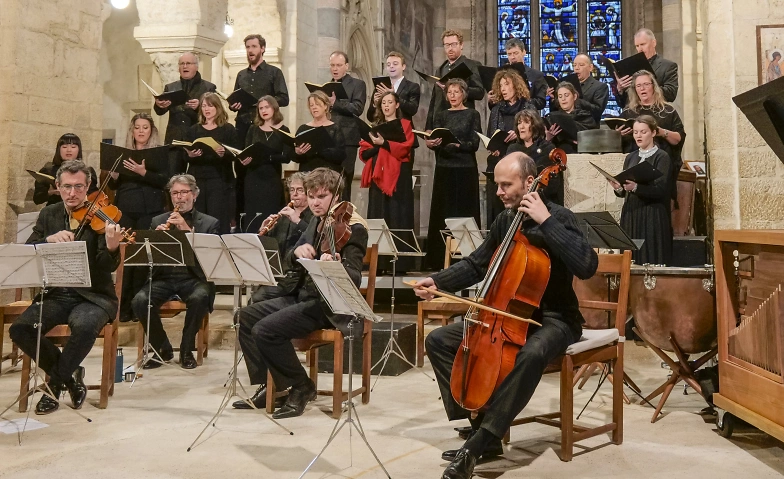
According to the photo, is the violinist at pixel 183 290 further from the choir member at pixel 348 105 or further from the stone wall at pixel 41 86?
the choir member at pixel 348 105

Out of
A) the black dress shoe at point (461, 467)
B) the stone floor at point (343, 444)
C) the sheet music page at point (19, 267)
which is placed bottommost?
the stone floor at point (343, 444)

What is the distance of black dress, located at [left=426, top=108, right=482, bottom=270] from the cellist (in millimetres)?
3594

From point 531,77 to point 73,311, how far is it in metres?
4.98

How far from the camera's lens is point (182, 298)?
21.1 feet

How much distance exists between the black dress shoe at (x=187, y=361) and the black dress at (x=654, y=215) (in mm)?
3355

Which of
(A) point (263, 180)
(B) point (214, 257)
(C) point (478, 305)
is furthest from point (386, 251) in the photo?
(C) point (478, 305)

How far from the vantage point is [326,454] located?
3.94 meters

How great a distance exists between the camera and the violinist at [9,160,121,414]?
493cm

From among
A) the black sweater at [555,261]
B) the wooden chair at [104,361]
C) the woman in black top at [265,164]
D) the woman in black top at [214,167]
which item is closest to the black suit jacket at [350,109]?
the woman in black top at [265,164]

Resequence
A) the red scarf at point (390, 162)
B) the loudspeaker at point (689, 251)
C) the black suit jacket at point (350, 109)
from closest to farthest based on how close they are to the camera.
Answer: the loudspeaker at point (689, 251)
the red scarf at point (390, 162)
the black suit jacket at point (350, 109)

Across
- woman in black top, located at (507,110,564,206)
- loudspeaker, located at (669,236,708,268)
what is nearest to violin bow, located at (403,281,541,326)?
woman in black top, located at (507,110,564,206)

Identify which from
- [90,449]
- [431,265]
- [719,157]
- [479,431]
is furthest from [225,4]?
[479,431]

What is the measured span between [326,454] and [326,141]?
3758mm

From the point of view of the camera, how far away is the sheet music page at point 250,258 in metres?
4.47
